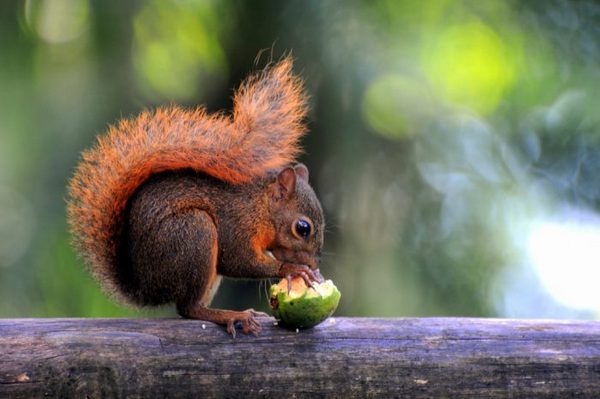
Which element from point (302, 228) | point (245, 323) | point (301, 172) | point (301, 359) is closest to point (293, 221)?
point (302, 228)

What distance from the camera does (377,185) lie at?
9.14 feet

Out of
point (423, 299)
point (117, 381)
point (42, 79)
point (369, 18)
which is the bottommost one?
point (117, 381)

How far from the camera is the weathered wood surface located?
154 cm

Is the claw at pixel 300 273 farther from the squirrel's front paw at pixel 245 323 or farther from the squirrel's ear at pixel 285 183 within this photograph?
the squirrel's ear at pixel 285 183

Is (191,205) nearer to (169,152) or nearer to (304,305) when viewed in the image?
(169,152)

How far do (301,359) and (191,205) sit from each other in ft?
1.78

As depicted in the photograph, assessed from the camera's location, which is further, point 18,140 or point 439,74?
point 439,74

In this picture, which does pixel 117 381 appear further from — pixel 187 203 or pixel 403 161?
pixel 403 161

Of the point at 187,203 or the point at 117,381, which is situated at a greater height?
the point at 187,203

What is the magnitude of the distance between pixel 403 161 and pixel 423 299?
47cm

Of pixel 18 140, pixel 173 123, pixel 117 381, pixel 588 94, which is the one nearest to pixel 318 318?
pixel 117 381

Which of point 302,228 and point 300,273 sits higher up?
point 302,228

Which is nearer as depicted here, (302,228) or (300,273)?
(300,273)

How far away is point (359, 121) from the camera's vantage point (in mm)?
2736
